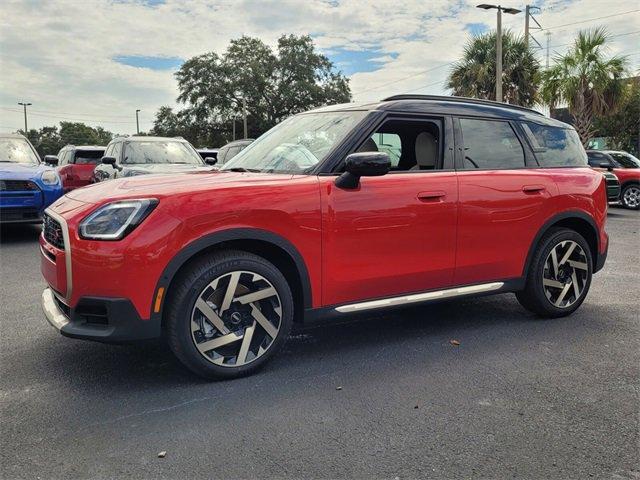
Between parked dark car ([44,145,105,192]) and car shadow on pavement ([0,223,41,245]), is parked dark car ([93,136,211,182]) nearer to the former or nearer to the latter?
car shadow on pavement ([0,223,41,245])

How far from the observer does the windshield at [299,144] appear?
152 inches

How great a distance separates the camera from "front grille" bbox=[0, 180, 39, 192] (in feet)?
27.2

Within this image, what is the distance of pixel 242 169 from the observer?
13.6 feet

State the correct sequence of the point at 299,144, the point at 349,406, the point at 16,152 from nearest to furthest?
the point at 349,406 → the point at 299,144 → the point at 16,152

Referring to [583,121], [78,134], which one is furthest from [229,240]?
[78,134]

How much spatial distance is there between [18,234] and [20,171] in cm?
166

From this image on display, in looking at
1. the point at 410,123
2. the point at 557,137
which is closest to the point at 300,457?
the point at 410,123

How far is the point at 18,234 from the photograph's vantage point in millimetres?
9742

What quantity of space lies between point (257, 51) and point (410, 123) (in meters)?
48.7

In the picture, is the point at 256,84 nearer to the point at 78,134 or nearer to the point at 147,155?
the point at 147,155

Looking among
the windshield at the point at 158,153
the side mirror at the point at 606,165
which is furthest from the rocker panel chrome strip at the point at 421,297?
the side mirror at the point at 606,165

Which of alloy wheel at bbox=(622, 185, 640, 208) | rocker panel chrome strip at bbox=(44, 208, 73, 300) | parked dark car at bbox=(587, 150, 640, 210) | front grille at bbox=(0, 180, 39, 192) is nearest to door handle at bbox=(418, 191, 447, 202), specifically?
rocker panel chrome strip at bbox=(44, 208, 73, 300)

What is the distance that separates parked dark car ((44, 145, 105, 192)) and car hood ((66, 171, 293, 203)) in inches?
470

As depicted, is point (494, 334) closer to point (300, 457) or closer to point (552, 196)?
point (552, 196)
